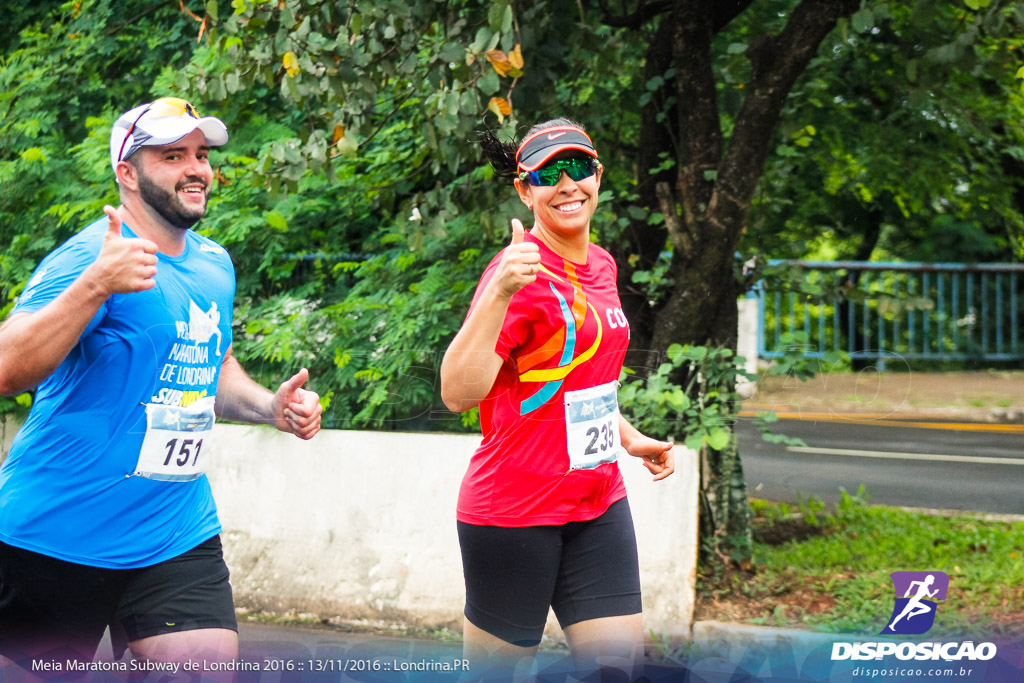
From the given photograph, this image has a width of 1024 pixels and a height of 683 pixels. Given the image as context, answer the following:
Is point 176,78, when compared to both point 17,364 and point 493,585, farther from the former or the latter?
point 493,585

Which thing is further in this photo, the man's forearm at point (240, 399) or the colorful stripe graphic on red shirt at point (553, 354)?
the man's forearm at point (240, 399)

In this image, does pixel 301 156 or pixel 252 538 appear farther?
pixel 252 538

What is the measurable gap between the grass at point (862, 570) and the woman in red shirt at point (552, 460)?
2116 mm

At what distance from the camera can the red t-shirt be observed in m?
2.51

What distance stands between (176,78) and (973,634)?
4396mm

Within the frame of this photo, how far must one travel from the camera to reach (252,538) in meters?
5.07

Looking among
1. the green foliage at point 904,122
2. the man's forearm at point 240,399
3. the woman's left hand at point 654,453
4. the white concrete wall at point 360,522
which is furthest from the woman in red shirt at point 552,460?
the green foliage at point 904,122

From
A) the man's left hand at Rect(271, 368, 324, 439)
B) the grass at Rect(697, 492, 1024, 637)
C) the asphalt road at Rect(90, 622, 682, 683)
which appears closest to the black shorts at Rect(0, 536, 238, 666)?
the asphalt road at Rect(90, 622, 682, 683)

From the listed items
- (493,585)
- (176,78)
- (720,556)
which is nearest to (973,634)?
(720,556)

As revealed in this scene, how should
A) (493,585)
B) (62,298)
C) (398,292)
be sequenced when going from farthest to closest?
(398,292), (493,585), (62,298)

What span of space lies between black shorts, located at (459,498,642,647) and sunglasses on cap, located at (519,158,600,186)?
0.93m

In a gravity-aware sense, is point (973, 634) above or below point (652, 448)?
below

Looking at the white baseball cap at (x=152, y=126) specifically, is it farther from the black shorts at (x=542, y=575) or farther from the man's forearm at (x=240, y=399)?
the black shorts at (x=542, y=575)

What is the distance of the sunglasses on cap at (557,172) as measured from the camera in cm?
260
